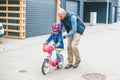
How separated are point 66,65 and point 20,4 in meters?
7.17

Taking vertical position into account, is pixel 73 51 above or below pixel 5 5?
below

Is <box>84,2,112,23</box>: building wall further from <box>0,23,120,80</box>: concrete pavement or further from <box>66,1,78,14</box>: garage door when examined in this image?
<box>0,23,120,80</box>: concrete pavement

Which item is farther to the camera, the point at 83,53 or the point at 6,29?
the point at 6,29

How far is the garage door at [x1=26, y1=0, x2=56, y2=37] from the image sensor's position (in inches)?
637

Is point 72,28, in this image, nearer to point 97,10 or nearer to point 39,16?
point 39,16

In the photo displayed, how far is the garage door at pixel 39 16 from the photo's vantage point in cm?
1617

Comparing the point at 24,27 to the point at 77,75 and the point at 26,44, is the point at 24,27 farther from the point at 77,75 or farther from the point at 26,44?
the point at 77,75

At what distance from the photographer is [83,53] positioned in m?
11.6

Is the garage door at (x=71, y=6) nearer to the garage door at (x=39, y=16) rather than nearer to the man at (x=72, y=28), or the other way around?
the garage door at (x=39, y=16)

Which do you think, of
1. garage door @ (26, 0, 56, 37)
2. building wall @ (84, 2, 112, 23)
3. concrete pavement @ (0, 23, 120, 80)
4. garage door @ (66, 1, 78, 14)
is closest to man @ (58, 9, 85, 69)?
concrete pavement @ (0, 23, 120, 80)

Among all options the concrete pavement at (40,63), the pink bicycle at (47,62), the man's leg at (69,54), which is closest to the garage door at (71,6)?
the concrete pavement at (40,63)

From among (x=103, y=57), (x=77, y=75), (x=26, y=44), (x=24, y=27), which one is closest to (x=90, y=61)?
(x=103, y=57)

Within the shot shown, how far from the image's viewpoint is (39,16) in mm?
17281

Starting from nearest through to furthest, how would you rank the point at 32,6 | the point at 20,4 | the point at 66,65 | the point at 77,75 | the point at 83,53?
the point at 77,75
the point at 66,65
the point at 83,53
the point at 20,4
the point at 32,6
